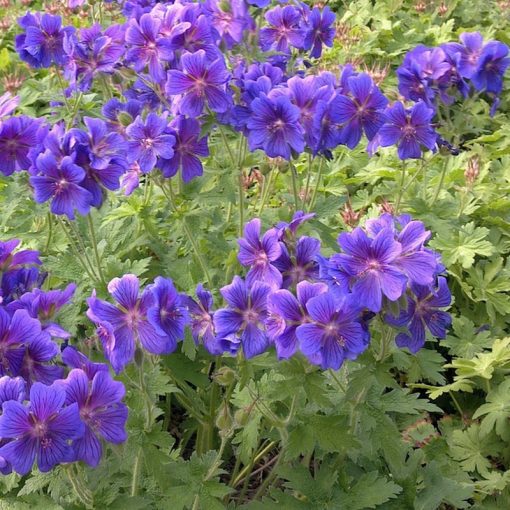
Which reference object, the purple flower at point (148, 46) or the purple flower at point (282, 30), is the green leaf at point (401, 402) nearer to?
the purple flower at point (148, 46)

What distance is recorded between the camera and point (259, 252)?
1.79 meters

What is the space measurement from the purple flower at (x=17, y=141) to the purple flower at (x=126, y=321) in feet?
1.96

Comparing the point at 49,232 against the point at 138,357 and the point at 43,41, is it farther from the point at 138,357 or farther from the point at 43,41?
the point at 138,357

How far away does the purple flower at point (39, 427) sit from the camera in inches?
53.5

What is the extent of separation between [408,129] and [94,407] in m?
1.42

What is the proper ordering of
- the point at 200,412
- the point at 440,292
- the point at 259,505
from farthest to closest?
the point at 200,412, the point at 259,505, the point at 440,292

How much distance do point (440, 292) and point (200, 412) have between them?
1.08 metres

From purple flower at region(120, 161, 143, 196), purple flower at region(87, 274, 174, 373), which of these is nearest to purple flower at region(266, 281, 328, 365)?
purple flower at region(87, 274, 174, 373)

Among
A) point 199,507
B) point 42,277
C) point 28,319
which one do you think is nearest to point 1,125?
point 42,277

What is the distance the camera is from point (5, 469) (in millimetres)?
1440

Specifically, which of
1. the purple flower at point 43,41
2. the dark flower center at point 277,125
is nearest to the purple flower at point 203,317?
the dark flower center at point 277,125

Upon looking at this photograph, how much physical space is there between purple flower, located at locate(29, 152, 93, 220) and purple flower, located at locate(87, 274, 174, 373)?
341 millimetres

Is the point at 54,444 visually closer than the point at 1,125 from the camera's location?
Yes

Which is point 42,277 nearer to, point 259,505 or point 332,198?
point 259,505
